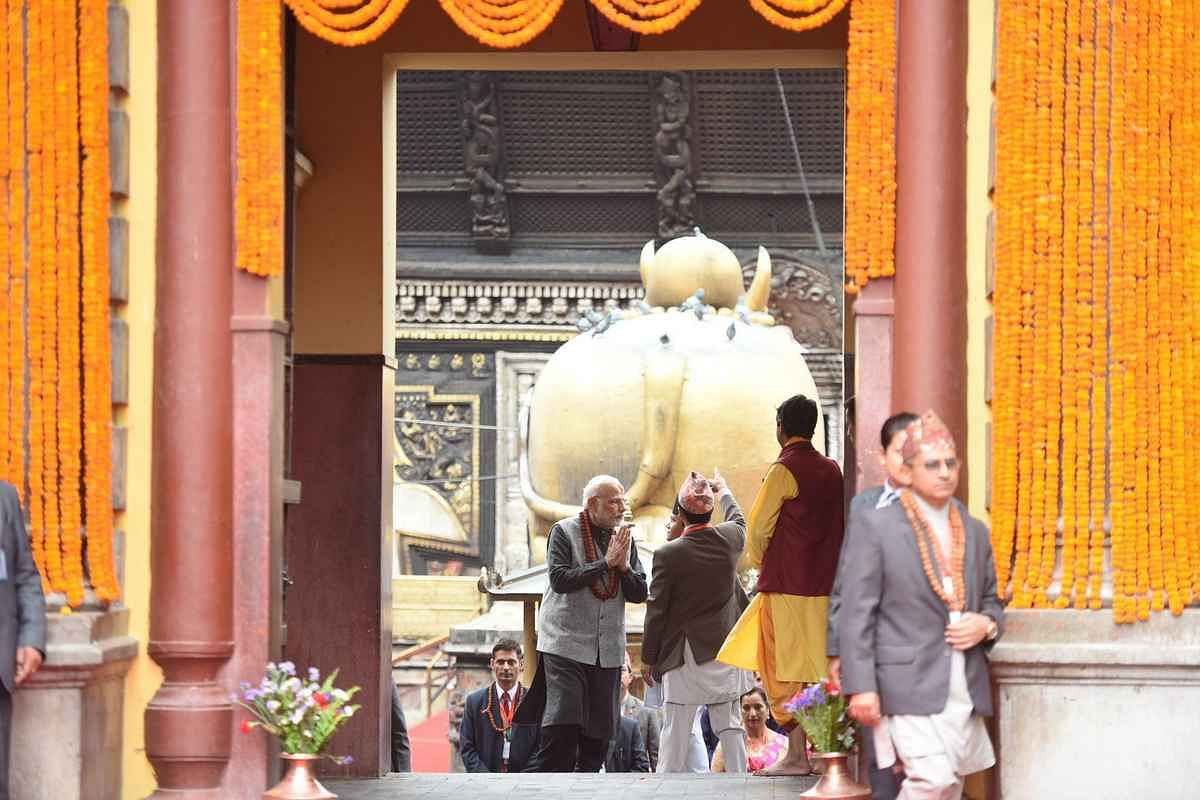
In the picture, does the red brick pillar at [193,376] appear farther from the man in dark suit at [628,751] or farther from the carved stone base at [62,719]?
the man in dark suit at [628,751]

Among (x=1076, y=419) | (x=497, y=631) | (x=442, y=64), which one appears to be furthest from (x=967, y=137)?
(x=497, y=631)

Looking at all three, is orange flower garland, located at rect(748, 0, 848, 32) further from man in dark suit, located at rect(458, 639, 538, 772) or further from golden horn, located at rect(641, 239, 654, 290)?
golden horn, located at rect(641, 239, 654, 290)

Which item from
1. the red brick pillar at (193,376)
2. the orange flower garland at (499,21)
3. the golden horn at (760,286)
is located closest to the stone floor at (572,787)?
the red brick pillar at (193,376)

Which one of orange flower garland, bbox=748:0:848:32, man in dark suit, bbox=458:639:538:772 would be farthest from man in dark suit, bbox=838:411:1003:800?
man in dark suit, bbox=458:639:538:772

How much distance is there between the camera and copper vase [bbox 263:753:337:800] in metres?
7.18

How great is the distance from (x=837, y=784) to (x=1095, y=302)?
1.88 m

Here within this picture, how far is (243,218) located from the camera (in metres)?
7.50

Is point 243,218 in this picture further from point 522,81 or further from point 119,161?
point 522,81

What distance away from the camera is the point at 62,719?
7027mm

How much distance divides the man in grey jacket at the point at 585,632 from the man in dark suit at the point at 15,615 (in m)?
3.49

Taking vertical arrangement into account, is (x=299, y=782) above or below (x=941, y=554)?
below

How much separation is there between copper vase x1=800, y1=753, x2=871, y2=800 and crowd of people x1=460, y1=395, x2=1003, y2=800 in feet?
→ 0.35

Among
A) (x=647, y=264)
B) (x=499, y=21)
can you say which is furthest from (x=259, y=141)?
(x=647, y=264)

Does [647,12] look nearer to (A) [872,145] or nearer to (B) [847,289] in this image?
(A) [872,145]
